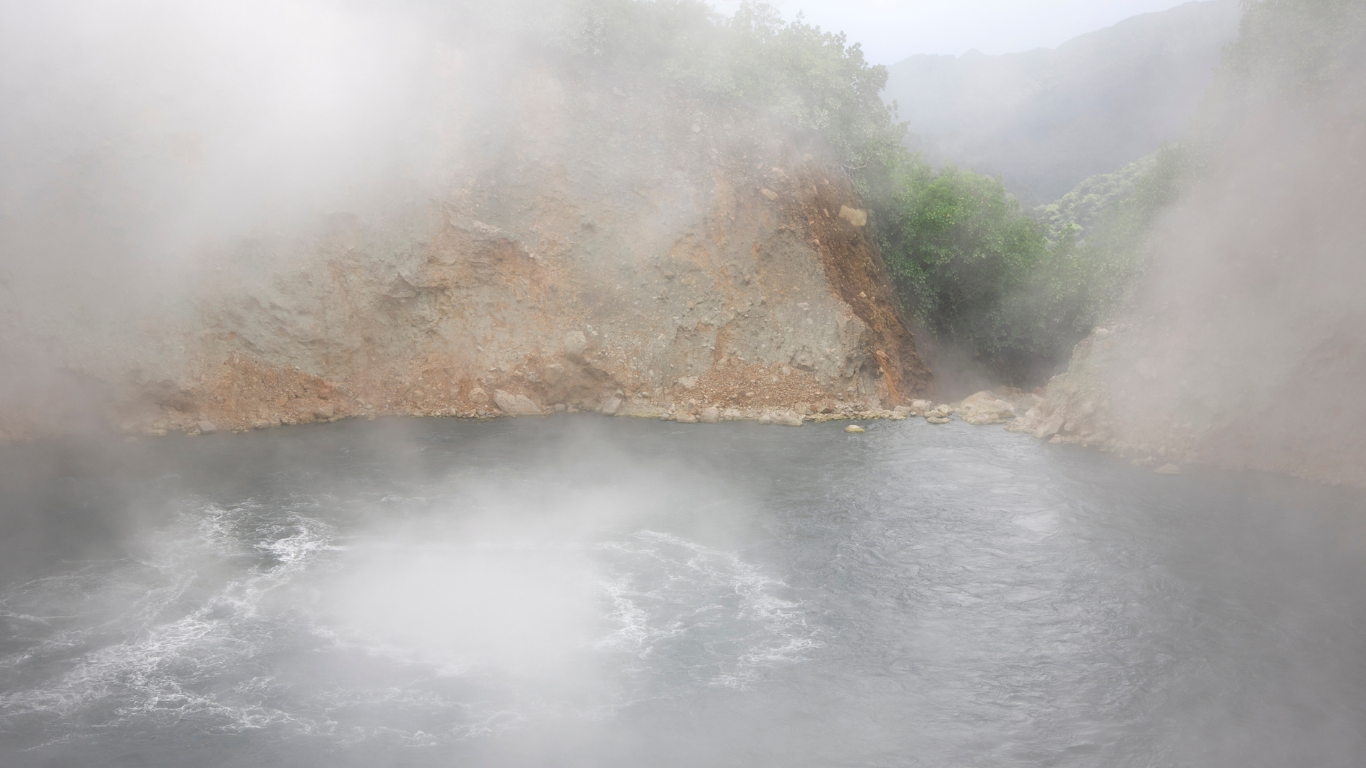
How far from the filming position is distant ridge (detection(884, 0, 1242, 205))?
383 feet

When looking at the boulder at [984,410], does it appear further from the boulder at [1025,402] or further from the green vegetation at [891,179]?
the green vegetation at [891,179]

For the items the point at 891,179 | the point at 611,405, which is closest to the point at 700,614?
the point at 611,405

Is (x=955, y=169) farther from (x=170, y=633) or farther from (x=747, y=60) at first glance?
(x=170, y=633)

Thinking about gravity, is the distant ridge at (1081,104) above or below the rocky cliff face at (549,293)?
above

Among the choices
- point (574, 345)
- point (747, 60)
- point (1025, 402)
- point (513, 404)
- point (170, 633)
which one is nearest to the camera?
point (170, 633)

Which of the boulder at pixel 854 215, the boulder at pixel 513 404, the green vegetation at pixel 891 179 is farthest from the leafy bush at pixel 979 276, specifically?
the boulder at pixel 513 404

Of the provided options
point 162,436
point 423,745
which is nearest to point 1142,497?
point 423,745

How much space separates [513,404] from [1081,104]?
434ft

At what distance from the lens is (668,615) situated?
1440 centimetres

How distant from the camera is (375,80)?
32.3 meters

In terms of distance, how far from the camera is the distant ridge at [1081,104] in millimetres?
116688

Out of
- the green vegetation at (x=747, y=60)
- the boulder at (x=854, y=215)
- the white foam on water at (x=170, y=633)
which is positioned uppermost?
the green vegetation at (x=747, y=60)

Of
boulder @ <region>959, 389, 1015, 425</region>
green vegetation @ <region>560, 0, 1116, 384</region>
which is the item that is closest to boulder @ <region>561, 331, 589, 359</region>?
green vegetation @ <region>560, 0, 1116, 384</region>

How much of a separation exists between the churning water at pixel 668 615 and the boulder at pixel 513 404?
692 centimetres
